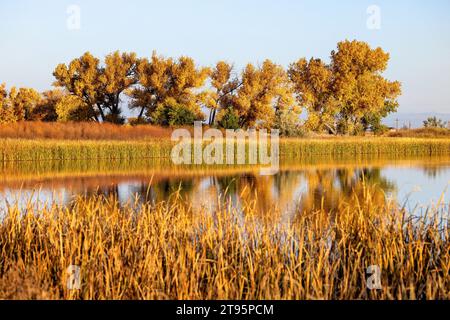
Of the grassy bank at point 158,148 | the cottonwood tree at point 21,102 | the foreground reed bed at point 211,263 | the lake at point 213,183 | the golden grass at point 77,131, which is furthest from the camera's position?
the cottonwood tree at point 21,102

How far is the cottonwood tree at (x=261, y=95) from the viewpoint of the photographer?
46.3 meters

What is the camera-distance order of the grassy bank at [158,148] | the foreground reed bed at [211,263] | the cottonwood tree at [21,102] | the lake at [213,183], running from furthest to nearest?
the cottonwood tree at [21,102], the grassy bank at [158,148], the lake at [213,183], the foreground reed bed at [211,263]

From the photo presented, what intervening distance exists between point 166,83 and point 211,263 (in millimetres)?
40689

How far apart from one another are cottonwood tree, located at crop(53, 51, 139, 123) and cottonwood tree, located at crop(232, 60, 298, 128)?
9.06 m

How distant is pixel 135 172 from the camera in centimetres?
2308

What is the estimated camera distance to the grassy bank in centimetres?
2822

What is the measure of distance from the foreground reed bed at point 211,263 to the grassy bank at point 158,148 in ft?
74.8

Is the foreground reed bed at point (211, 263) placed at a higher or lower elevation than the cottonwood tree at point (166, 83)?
lower

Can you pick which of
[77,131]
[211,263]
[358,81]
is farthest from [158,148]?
[211,263]

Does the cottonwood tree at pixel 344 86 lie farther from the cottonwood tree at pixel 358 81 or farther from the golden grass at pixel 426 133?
the golden grass at pixel 426 133

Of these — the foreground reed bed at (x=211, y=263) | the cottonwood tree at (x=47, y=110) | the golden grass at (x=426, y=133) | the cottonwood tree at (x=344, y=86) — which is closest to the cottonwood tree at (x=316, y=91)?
the cottonwood tree at (x=344, y=86)
